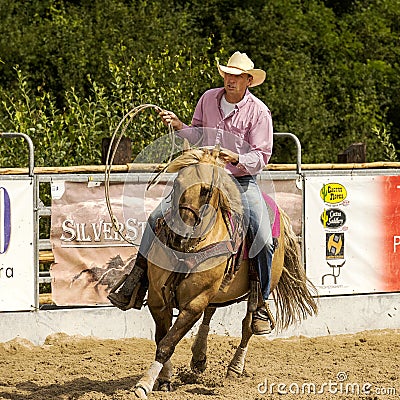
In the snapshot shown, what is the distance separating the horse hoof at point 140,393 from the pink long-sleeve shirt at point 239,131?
5.76 ft

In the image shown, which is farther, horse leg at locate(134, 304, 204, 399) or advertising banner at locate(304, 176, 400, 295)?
advertising banner at locate(304, 176, 400, 295)

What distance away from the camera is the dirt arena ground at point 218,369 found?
6864 mm

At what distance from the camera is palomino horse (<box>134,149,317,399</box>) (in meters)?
6.23

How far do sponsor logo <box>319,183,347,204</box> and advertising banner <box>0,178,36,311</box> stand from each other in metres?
3.01

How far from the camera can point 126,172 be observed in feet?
30.8

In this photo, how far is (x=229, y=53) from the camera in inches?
810

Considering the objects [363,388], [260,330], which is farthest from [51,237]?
[363,388]

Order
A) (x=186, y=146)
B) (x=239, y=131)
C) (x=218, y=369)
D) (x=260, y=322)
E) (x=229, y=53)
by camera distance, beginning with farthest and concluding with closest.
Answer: (x=229, y=53) < (x=218, y=369) < (x=260, y=322) < (x=239, y=131) < (x=186, y=146)

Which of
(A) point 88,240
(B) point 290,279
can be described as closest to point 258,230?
(B) point 290,279

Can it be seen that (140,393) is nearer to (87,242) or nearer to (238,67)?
(238,67)

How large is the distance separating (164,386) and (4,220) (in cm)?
273

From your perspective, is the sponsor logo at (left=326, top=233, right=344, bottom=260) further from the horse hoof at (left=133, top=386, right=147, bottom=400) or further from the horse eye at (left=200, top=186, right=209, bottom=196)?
the horse hoof at (left=133, top=386, right=147, bottom=400)

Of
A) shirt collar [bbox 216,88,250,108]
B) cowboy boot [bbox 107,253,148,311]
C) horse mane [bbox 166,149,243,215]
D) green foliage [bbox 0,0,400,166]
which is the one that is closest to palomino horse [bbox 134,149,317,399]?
horse mane [bbox 166,149,243,215]

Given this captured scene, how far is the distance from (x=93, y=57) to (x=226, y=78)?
41.1 ft
